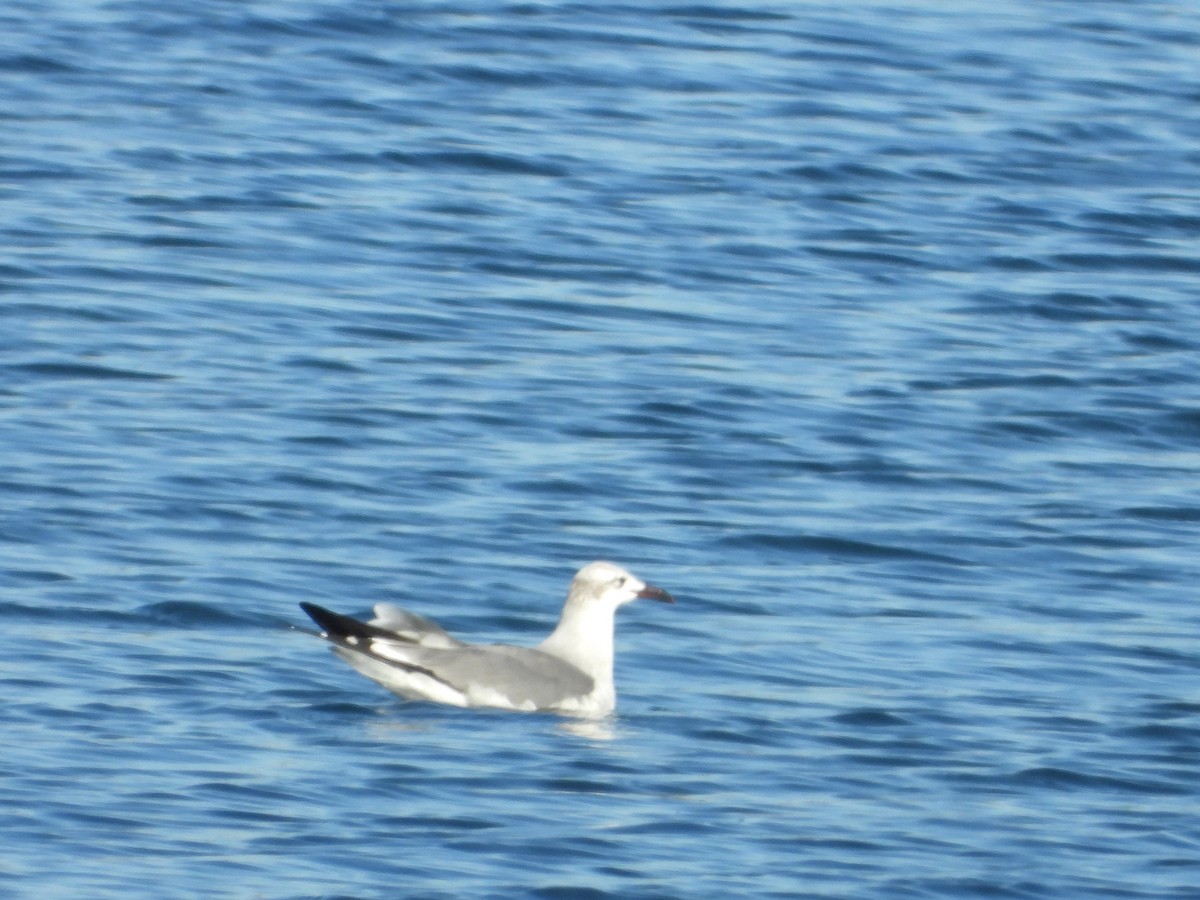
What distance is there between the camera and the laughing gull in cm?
1167

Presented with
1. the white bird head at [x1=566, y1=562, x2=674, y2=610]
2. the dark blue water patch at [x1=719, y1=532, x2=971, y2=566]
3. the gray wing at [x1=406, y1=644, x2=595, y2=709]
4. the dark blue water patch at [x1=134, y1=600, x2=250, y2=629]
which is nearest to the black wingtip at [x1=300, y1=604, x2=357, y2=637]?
the gray wing at [x1=406, y1=644, x2=595, y2=709]

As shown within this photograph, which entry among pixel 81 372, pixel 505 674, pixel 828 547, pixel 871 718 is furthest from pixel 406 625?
pixel 81 372

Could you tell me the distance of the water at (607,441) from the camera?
10.1 meters

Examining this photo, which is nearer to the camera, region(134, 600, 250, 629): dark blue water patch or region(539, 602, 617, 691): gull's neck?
region(539, 602, 617, 691): gull's neck

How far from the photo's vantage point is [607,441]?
16.3 meters

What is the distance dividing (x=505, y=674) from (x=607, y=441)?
4.48 meters

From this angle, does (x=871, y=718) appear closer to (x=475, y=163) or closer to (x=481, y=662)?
(x=481, y=662)

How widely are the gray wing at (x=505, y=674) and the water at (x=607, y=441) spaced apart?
0.47ft

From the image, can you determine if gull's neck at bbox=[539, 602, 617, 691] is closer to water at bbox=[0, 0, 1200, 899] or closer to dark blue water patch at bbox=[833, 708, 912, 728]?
water at bbox=[0, 0, 1200, 899]

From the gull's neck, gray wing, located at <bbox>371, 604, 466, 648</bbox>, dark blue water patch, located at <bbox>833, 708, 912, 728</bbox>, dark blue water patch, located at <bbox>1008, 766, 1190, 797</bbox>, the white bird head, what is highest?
the white bird head

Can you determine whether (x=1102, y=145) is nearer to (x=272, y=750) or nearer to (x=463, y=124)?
(x=463, y=124)

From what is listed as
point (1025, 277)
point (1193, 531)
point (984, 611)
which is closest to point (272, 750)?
point (984, 611)

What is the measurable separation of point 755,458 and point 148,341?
3970 millimetres

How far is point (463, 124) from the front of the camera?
82.3ft
